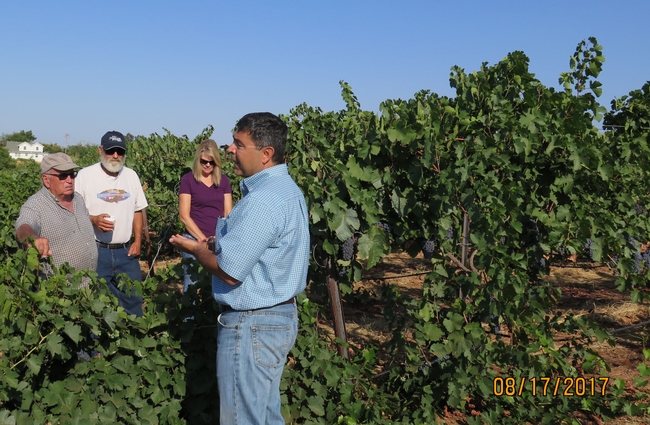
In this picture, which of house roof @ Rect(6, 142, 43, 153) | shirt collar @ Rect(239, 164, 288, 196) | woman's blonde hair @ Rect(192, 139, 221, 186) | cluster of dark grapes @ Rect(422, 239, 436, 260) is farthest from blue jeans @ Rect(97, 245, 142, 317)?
house roof @ Rect(6, 142, 43, 153)

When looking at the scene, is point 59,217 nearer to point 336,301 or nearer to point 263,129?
point 336,301

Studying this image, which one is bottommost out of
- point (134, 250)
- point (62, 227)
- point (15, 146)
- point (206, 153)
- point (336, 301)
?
point (336, 301)

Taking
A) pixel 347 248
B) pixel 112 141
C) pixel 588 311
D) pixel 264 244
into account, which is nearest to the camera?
pixel 264 244

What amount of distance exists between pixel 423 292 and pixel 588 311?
3.20 metres

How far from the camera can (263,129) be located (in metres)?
2.25

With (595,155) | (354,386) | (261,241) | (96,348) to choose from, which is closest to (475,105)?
(595,155)

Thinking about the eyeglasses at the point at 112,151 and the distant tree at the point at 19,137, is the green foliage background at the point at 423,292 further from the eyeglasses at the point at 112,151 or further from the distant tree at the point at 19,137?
the distant tree at the point at 19,137

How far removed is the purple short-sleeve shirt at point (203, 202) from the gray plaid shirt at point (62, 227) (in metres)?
0.97

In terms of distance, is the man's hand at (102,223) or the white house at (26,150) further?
the white house at (26,150)

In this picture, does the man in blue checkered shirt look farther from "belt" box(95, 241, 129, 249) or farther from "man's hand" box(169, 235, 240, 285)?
"belt" box(95, 241, 129, 249)
